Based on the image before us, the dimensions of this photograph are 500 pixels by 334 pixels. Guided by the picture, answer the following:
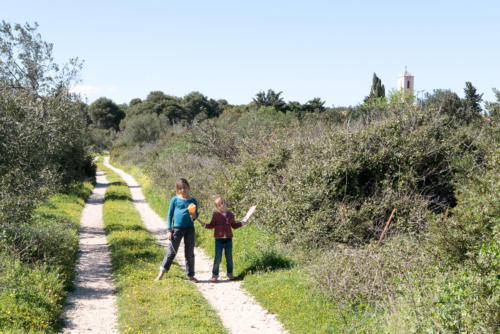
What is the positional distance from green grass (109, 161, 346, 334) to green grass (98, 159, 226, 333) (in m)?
1.05

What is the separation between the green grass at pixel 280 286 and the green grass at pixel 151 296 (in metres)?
1.05

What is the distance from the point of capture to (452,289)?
4.88m

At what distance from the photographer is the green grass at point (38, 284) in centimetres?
620

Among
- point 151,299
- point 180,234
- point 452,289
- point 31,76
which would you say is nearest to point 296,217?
point 180,234

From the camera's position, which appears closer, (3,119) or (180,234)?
(180,234)

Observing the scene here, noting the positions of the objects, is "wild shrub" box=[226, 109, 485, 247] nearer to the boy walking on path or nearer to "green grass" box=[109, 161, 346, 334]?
"green grass" box=[109, 161, 346, 334]

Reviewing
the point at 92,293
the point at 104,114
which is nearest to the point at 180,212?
the point at 92,293

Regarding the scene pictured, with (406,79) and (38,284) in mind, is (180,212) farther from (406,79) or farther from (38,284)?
(406,79)

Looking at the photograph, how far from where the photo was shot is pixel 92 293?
823cm

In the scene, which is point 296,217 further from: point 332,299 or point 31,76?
point 31,76

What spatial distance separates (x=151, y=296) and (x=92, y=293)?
1.43m

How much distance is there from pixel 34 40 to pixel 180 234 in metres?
11.9

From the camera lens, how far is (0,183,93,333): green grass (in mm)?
6199

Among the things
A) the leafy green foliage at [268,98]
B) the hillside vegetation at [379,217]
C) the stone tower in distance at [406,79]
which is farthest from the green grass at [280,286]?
the stone tower in distance at [406,79]
